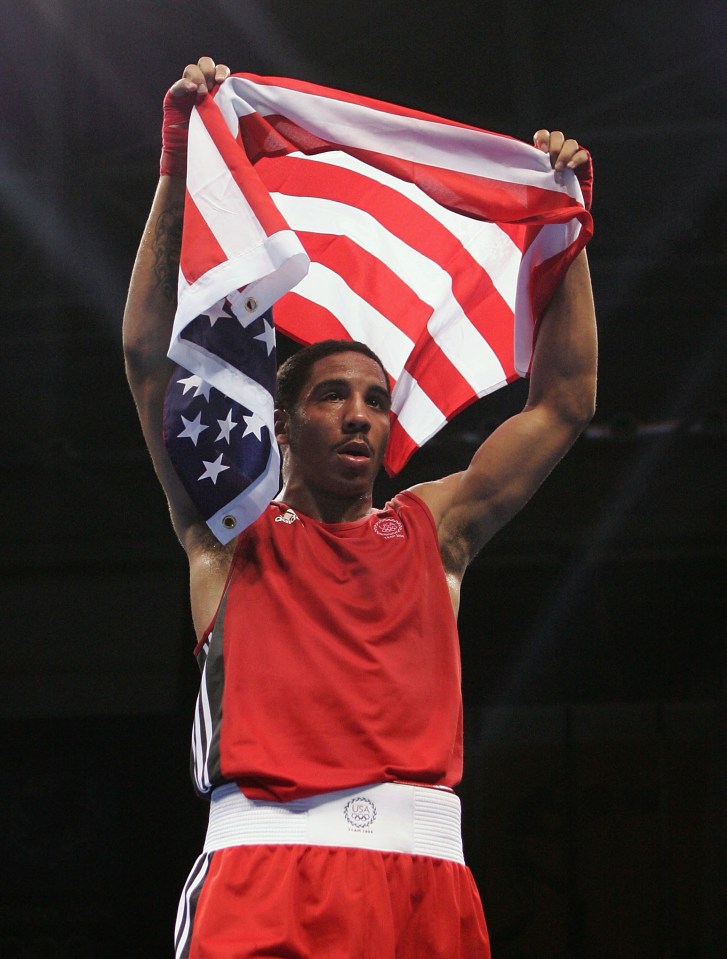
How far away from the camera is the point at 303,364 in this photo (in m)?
2.30

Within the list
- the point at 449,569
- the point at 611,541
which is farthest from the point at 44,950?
the point at 449,569

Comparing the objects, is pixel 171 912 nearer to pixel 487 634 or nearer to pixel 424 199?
pixel 487 634

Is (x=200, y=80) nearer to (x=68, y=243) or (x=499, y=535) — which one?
(x=68, y=243)

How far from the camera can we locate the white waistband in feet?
5.65

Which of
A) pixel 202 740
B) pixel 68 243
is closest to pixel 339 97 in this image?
pixel 202 740

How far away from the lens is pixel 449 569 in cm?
216

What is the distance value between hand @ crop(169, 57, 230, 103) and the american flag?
24 millimetres

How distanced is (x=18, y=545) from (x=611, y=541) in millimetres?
3344

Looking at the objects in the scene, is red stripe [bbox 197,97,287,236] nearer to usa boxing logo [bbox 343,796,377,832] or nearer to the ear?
the ear

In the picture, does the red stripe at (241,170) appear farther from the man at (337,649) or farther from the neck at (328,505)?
the neck at (328,505)

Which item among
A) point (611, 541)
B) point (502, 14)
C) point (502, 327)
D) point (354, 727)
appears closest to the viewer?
point (354, 727)

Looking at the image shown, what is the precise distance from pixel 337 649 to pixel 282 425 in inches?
24.1

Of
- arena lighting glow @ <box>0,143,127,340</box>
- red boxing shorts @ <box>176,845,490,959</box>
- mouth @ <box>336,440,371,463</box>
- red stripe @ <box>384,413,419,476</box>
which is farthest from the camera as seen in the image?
arena lighting glow @ <box>0,143,127,340</box>

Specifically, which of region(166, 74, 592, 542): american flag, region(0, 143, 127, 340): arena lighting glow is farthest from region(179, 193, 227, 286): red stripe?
region(0, 143, 127, 340): arena lighting glow
